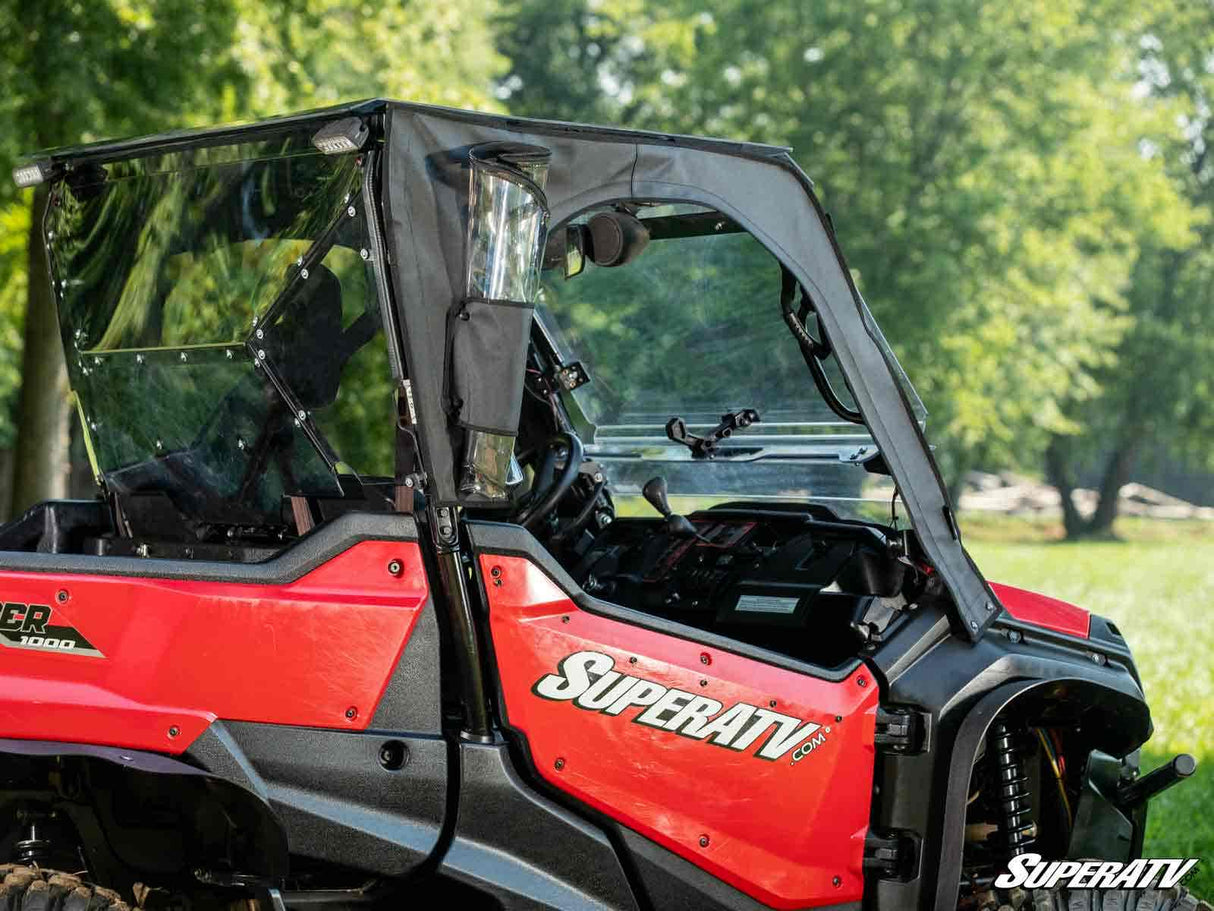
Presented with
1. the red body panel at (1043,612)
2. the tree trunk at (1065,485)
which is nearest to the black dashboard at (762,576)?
the red body panel at (1043,612)

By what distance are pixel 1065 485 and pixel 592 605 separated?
37983 mm

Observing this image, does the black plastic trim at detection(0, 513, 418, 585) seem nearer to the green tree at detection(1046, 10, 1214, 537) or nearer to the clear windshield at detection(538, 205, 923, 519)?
the clear windshield at detection(538, 205, 923, 519)

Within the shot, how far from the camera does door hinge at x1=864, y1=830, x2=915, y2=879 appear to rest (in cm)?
380

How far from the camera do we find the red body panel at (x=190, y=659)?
314 centimetres

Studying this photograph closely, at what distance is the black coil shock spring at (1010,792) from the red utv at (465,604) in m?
0.01

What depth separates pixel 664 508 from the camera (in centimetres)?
446

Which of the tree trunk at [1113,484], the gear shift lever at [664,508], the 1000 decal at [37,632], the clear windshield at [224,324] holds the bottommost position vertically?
the tree trunk at [1113,484]

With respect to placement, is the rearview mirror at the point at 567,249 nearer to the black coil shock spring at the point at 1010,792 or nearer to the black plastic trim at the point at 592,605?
the black plastic trim at the point at 592,605

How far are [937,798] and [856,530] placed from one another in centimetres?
72

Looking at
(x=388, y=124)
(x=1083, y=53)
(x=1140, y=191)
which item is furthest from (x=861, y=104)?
(x=388, y=124)

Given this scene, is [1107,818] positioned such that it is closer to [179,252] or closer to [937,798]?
[937,798]

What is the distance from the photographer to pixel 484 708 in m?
3.32
